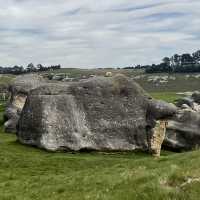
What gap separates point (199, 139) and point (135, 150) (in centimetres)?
709

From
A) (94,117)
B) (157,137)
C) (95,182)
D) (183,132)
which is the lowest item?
Answer: (183,132)

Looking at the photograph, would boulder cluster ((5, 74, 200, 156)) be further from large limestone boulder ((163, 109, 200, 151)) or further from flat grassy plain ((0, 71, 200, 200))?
flat grassy plain ((0, 71, 200, 200))

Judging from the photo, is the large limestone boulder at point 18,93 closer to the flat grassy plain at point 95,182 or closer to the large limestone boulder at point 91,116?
the large limestone boulder at point 91,116

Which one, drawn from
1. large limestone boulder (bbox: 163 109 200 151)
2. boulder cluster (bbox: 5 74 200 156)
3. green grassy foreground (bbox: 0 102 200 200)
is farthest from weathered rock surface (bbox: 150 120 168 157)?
green grassy foreground (bbox: 0 102 200 200)

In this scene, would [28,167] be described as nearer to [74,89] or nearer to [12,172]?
[12,172]

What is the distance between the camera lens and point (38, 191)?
1975 centimetres

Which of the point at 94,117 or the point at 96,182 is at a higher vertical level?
the point at 96,182

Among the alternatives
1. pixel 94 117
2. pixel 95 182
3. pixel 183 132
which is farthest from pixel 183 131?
pixel 95 182

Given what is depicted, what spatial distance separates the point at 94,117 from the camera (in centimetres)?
4159

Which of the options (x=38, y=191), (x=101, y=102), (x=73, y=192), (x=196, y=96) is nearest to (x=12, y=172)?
(x=38, y=191)

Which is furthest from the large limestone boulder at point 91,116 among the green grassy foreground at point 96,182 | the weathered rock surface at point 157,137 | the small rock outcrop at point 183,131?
the green grassy foreground at point 96,182

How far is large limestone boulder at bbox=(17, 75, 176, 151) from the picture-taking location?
3994cm

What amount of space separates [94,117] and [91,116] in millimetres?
250

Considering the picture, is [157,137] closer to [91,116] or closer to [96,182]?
[91,116]
